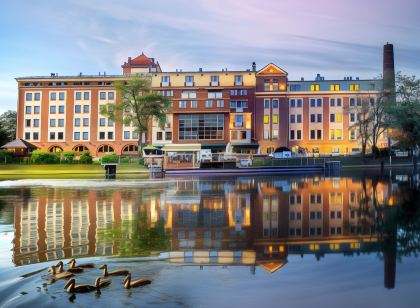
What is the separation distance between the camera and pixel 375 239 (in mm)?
12297

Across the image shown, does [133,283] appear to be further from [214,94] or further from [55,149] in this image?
[55,149]

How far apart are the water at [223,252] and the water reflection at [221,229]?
0.11 feet

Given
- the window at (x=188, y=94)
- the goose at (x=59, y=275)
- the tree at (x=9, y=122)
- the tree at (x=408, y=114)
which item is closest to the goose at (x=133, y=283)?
the goose at (x=59, y=275)

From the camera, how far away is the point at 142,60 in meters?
115

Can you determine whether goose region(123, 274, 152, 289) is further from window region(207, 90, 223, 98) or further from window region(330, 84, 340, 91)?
window region(330, 84, 340, 91)

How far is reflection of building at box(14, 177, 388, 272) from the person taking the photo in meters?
10.9

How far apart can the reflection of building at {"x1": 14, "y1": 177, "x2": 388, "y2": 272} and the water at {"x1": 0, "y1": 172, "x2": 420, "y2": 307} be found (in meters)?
0.04

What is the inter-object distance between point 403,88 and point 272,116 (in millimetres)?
36521

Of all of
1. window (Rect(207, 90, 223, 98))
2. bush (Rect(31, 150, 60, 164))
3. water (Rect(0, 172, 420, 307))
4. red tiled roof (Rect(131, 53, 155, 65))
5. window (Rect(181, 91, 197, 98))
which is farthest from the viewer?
red tiled roof (Rect(131, 53, 155, 65))

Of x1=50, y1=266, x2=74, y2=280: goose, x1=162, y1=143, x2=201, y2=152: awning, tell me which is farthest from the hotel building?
x1=50, y1=266, x2=74, y2=280: goose

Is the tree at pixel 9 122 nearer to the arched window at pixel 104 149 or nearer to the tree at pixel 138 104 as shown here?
the arched window at pixel 104 149

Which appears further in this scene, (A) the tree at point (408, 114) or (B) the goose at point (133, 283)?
(A) the tree at point (408, 114)

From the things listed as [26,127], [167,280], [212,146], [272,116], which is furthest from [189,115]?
[167,280]

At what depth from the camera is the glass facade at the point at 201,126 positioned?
87438 millimetres
